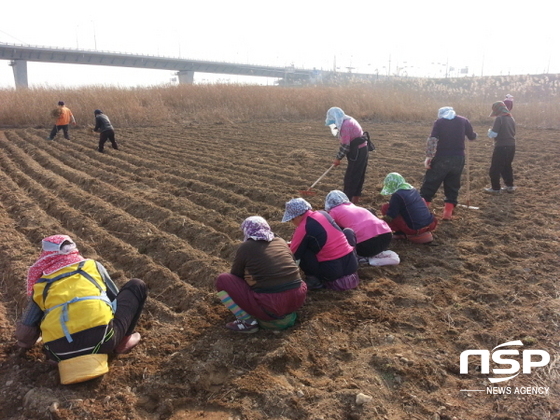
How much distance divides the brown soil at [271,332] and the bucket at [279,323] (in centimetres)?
6

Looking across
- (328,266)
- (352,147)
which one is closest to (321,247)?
(328,266)

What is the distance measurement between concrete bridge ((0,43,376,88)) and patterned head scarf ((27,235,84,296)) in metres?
39.9

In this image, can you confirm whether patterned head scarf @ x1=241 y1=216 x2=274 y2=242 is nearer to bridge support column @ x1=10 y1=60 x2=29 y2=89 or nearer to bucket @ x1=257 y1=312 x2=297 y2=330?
bucket @ x1=257 y1=312 x2=297 y2=330

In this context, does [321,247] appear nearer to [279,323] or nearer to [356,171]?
[279,323]

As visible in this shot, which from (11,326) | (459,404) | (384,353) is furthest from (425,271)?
(11,326)

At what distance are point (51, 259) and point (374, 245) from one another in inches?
125

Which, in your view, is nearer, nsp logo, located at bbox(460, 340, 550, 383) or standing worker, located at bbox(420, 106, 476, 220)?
nsp logo, located at bbox(460, 340, 550, 383)

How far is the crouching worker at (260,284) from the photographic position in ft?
11.6

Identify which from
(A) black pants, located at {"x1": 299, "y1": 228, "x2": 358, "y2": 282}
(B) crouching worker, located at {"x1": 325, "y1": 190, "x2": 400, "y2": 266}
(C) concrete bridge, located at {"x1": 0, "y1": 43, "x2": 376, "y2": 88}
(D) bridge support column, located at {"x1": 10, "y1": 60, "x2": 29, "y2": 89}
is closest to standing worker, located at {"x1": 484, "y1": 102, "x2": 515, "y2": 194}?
(B) crouching worker, located at {"x1": 325, "y1": 190, "x2": 400, "y2": 266}

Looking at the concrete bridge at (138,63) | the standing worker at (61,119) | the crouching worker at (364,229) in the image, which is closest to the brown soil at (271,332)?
the crouching worker at (364,229)

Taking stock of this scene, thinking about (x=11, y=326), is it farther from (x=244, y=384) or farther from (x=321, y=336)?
(x=321, y=336)

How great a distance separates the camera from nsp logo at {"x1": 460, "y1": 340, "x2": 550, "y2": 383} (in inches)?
121

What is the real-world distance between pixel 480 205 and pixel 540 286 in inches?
119

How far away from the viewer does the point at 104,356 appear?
3074 mm
